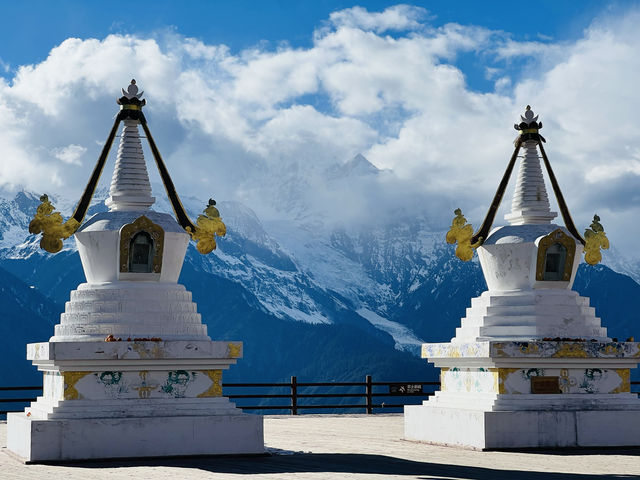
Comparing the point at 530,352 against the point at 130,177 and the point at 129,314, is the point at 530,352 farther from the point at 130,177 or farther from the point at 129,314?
the point at 130,177

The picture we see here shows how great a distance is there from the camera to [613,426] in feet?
61.5

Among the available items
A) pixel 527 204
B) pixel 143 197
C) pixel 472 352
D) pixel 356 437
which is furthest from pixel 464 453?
pixel 143 197

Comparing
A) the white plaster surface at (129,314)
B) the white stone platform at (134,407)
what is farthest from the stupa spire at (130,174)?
the white stone platform at (134,407)

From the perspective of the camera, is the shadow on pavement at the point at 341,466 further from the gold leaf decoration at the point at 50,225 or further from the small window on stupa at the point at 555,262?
the small window on stupa at the point at 555,262

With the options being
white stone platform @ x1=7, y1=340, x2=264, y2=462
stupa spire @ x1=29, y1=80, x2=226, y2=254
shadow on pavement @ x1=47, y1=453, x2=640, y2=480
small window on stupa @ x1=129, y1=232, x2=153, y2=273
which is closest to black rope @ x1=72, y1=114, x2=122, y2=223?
stupa spire @ x1=29, y1=80, x2=226, y2=254

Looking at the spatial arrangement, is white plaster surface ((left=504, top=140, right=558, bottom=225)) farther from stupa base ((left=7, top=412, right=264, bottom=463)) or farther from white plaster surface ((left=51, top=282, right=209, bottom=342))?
stupa base ((left=7, top=412, right=264, bottom=463))

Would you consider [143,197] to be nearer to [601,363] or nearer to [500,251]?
[500,251]

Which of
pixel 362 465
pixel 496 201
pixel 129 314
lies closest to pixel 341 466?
pixel 362 465

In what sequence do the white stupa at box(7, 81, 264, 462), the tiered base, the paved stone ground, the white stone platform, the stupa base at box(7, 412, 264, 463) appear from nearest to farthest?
1. the paved stone ground
2. the stupa base at box(7, 412, 264, 463)
3. the white stone platform
4. the white stupa at box(7, 81, 264, 462)
5. the tiered base

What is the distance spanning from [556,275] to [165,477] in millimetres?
9029

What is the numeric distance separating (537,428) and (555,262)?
10.8ft

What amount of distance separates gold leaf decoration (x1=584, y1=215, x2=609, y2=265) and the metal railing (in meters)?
4.88

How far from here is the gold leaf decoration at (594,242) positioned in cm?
2058

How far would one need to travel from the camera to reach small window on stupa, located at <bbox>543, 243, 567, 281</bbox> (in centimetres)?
1982
